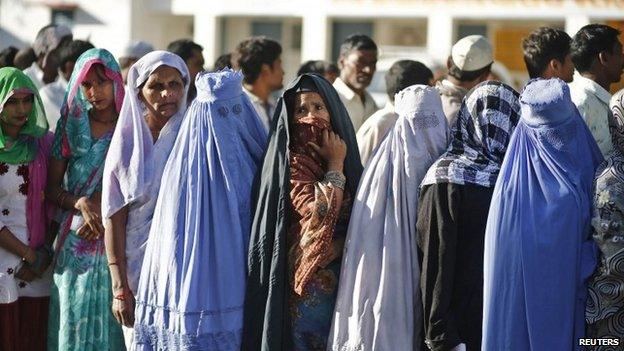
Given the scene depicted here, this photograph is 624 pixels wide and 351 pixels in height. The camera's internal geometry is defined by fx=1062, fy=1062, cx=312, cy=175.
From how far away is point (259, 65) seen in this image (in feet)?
20.9

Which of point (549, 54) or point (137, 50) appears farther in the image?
point (137, 50)

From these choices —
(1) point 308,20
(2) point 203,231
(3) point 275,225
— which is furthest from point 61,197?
(1) point 308,20

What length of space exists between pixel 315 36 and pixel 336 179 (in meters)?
20.7

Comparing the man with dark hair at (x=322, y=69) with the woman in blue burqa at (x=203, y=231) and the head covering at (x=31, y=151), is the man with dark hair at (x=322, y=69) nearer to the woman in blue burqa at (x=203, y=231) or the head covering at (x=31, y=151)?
the head covering at (x=31, y=151)

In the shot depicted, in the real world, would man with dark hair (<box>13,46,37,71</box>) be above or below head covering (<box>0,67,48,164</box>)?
above

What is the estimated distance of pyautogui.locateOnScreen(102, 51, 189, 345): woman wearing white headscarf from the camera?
171 inches

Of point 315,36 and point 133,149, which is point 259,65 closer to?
point 133,149

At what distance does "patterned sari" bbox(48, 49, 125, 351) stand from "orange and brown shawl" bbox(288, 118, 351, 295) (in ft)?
3.36

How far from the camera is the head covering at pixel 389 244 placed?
3.82m

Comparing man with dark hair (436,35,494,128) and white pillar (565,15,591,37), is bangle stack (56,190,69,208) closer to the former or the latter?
man with dark hair (436,35,494,128)

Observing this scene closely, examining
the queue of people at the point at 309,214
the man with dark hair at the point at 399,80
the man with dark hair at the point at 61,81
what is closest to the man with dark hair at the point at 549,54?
the queue of people at the point at 309,214

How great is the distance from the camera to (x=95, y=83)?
468cm

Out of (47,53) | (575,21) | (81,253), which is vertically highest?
(575,21)

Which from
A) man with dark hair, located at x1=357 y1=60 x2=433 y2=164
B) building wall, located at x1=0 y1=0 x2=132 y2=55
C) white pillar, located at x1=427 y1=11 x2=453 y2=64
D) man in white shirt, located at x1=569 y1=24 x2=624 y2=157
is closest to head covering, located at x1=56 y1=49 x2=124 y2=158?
man with dark hair, located at x1=357 y1=60 x2=433 y2=164
